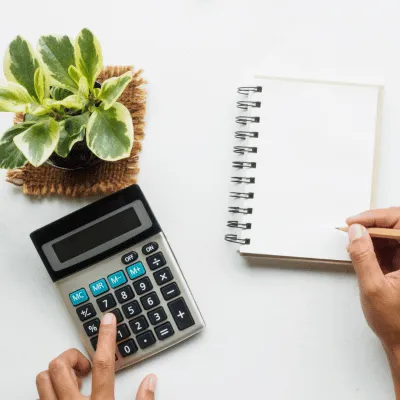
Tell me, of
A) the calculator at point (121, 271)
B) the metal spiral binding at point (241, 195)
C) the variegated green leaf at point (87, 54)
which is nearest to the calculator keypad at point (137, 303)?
the calculator at point (121, 271)

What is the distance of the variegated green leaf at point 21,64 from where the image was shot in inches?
20.2

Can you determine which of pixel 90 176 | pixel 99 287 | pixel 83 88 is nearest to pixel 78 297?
pixel 99 287

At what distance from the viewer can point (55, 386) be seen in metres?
0.61

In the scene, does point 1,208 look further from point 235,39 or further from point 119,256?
point 235,39

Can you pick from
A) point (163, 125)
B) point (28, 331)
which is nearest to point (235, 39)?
point (163, 125)

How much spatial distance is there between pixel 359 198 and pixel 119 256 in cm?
27

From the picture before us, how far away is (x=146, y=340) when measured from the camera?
2.05ft

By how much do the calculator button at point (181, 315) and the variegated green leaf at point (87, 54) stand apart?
25cm

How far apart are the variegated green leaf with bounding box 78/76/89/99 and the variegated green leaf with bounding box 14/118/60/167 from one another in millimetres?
35

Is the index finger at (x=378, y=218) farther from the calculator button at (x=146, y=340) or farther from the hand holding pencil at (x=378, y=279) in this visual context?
the calculator button at (x=146, y=340)

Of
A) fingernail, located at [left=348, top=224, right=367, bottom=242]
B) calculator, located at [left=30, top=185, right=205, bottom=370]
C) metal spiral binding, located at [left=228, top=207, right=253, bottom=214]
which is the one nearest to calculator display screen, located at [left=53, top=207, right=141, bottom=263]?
calculator, located at [left=30, top=185, right=205, bottom=370]

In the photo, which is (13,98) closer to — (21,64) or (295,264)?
(21,64)

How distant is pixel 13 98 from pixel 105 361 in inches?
11.1

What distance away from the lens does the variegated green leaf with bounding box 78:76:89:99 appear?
51cm
